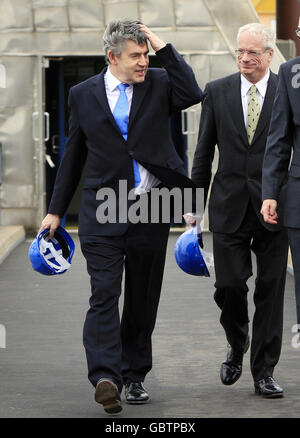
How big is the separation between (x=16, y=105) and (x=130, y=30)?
36.2 ft

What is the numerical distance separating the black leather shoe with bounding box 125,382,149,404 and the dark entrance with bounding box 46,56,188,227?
11434 millimetres

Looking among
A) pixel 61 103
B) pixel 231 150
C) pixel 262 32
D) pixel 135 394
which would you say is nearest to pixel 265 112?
pixel 231 150

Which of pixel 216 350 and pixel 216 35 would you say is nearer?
pixel 216 350

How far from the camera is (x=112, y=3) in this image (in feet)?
54.2

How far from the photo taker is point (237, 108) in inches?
237

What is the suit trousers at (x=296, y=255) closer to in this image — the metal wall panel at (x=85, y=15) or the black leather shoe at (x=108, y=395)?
the black leather shoe at (x=108, y=395)

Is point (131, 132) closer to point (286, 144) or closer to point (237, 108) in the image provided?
point (237, 108)

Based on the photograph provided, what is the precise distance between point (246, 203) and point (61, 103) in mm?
11792

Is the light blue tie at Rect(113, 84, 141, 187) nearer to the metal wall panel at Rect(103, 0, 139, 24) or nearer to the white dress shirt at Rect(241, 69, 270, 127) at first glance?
the white dress shirt at Rect(241, 69, 270, 127)

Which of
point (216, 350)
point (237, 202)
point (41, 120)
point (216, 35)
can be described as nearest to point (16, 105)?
point (41, 120)

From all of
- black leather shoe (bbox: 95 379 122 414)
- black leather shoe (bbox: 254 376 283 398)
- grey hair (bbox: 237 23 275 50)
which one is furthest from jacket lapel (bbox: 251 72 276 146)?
black leather shoe (bbox: 95 379 122 414)

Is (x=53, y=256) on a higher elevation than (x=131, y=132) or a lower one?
lower
